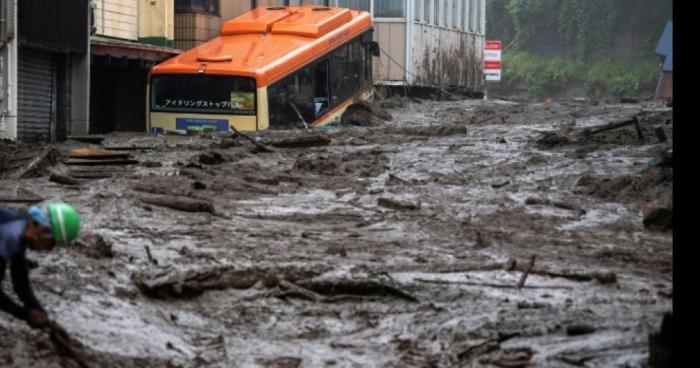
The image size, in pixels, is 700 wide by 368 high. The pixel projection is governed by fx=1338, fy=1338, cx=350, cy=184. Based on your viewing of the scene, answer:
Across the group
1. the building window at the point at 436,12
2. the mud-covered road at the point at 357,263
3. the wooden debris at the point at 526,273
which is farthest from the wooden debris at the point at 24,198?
the building window at the point at 436,12

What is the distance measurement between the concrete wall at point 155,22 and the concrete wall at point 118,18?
0.17 metres

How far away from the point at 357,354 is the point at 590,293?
95.4 inches

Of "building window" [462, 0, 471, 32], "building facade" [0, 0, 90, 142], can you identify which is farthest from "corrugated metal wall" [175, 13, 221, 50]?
"building window" [462, 0, 471, 32]

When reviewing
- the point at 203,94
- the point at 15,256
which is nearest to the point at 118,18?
the point at 203,94

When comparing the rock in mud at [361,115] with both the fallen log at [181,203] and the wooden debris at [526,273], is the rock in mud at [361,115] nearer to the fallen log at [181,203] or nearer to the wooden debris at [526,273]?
the fallen log at [181,203]

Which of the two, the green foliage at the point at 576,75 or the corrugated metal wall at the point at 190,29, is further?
the green foliage at the point at 576,75

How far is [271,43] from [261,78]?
2378 millimetres

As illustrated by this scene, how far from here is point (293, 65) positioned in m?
27.8

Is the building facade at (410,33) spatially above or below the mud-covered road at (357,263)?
above

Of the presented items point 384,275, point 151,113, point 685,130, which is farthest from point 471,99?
point 685,130

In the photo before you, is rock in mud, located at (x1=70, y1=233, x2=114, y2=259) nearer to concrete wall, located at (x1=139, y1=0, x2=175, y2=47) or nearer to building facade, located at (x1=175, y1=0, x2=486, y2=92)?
concrete wall, located at (x1=139, y1=0, x2=175, y2=47)

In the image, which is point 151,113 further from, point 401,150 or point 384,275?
point 384,275

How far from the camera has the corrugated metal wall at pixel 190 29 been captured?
3434cm

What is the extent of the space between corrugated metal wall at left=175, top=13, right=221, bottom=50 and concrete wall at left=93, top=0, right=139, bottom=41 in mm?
1747
